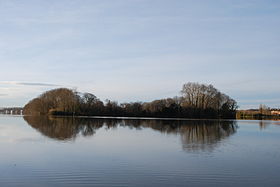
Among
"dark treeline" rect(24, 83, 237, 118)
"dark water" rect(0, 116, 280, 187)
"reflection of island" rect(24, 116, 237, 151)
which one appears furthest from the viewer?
"dark treeline" rect(24, 83, 237, 118)

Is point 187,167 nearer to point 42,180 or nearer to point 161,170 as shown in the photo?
point 161,170

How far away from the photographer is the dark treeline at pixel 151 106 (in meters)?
77.4

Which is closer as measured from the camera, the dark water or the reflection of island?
the dark water

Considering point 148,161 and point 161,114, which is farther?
point 161,114

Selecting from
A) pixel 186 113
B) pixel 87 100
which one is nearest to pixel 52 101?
pixel 87 100

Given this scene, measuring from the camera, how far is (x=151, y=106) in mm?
93750

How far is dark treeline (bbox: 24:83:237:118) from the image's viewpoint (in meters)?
77.4

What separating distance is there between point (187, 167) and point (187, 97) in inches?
2684

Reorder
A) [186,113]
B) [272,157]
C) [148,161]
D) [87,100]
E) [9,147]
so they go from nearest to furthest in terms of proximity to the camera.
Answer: [148,161]
[272,157]
[9,147]
[186,113]
[87,100]

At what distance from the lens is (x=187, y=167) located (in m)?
10.8

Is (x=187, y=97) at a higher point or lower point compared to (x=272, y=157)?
higher

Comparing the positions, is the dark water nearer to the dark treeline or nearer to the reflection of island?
the reflection of island

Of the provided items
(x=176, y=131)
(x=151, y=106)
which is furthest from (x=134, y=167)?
(x=151, y=106)

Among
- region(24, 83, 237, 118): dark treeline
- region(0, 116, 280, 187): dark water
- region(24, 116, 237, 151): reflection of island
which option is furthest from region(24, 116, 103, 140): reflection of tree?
region(24, 83, 237, 118): dark treeline
